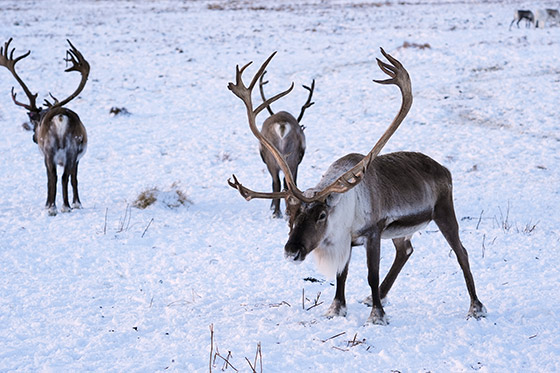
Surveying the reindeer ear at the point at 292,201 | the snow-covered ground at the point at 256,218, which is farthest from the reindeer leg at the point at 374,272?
the reindeer ear at the point at 292,201

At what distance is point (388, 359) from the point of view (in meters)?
4.15

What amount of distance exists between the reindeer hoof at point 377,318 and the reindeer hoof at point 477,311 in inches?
27.6

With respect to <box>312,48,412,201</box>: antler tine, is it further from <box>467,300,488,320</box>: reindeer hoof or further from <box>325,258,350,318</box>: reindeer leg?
<box>467,300,488,320</box>: reindeer hoof

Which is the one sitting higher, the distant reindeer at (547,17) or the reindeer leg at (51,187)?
the distant reindeer at (547,17)

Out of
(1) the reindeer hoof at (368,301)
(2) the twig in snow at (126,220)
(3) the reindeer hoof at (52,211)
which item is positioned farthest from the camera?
(3) the reindeer hoof at (52,211)

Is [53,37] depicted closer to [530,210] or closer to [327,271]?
[530,210]

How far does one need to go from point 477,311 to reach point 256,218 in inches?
154

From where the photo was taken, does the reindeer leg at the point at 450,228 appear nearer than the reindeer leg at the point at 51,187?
Yes

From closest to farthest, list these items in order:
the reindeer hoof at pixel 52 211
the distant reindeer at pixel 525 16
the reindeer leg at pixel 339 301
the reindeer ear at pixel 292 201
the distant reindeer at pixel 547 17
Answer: the reindeer ear at pixel 292 201
the reindeer leg at pixel 339 301
the reindeer hoof at pixel 52 211
the distant reindeer at pixel 547 17
the distant reindeer at pixel 525 16

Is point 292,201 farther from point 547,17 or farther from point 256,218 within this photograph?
point 547,17

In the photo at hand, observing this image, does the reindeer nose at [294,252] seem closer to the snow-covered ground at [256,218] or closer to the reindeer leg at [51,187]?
the snow-covered ground at [256,218]

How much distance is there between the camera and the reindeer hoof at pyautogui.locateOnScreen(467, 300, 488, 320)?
490 cm

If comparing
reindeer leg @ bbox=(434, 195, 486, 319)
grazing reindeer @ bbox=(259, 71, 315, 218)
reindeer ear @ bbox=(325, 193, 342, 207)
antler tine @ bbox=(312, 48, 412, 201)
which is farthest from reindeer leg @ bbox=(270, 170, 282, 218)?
reindeer ear @ bbox=(325, 193, 342, 207)

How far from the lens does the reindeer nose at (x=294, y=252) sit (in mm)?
4273
